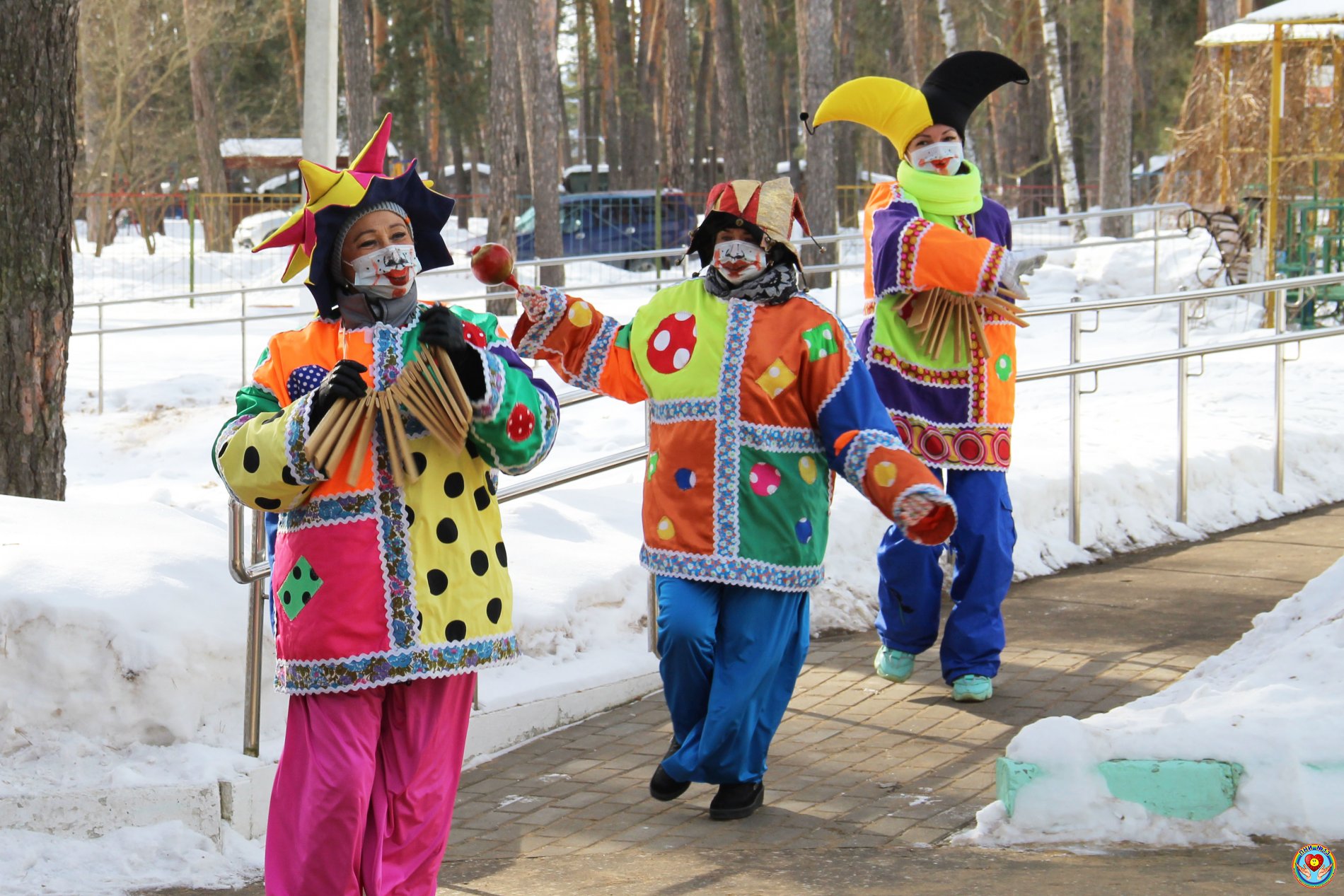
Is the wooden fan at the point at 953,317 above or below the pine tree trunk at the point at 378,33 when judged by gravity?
below

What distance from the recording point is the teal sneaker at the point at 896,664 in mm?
5484

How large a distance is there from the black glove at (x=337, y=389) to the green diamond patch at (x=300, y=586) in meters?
0.30

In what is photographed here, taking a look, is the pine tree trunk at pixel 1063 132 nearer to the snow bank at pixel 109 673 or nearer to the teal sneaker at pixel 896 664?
the teal sneaker at pixel 896 664

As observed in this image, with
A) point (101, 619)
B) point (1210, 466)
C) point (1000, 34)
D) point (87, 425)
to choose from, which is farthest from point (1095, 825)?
point (1000, 34)

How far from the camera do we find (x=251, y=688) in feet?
14.0

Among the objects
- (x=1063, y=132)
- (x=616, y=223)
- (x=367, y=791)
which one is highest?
(x=1063, y=132)

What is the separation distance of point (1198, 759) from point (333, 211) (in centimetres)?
225

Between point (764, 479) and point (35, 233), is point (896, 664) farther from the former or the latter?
point (35, 233)

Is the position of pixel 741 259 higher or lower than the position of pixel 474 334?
higher

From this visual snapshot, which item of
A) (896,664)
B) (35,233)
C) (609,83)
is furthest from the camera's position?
(609,83)

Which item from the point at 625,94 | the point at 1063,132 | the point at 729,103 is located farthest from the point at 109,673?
the point at 625,94

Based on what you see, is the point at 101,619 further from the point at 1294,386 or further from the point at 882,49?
the point at 882,49

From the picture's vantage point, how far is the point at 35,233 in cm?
571

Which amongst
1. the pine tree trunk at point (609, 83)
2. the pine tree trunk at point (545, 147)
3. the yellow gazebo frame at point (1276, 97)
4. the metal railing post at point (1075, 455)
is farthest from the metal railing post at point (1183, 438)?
the pine tree trunk at point (609, 83)
